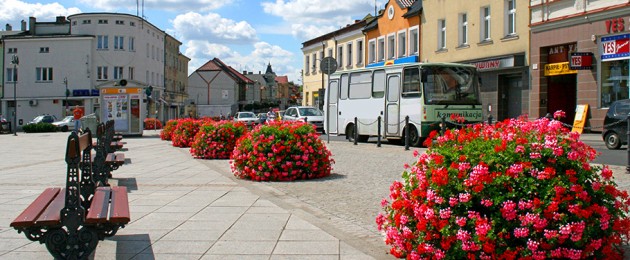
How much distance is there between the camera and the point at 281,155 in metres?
11.1

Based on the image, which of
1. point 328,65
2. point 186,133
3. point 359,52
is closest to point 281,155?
point 328,65

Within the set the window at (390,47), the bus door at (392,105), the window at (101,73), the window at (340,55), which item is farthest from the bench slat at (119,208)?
the window at (101,73)

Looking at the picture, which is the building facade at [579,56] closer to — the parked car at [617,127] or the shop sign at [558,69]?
the shop sign at [558,69]

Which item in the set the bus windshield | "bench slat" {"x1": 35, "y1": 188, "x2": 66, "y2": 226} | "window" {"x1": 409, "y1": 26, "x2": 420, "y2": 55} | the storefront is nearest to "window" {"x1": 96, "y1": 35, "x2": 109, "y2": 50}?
the storefront

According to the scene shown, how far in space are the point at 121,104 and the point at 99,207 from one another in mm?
30109

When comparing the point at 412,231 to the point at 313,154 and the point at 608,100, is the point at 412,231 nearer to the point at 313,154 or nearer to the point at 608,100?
the point at 313,154

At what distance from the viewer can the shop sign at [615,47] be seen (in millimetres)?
22344

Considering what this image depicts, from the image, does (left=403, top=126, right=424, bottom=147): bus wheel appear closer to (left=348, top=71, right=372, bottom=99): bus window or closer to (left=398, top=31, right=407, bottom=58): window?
(left=348, top=71, right=372, bottom=99): bus window

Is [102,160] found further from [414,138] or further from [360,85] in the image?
[360,85]

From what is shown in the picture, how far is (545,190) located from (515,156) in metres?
0.34

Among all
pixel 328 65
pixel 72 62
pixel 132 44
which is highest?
pixel 132 44

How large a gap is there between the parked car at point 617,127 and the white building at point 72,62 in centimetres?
5216

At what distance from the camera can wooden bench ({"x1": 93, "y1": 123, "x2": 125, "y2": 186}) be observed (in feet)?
27.8

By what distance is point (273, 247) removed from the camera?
5.69 m
